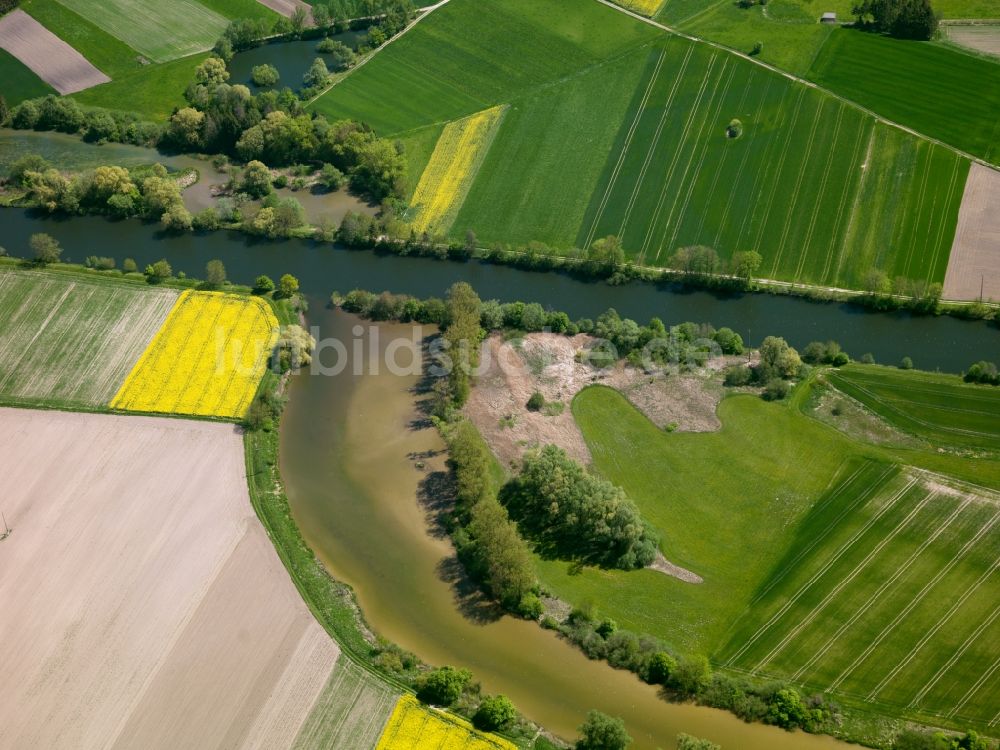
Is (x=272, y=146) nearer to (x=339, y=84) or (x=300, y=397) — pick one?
(x=339, y=84)

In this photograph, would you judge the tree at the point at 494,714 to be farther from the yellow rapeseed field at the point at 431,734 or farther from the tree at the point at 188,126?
the tree at the point at 188,126

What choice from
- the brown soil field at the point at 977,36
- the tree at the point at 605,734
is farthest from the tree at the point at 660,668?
the brown soil field at the point at 977,36

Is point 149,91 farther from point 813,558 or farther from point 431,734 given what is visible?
point 813,558

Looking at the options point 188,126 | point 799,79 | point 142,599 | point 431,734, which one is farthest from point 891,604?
point 188,126

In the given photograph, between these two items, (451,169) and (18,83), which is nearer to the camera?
(451,169)

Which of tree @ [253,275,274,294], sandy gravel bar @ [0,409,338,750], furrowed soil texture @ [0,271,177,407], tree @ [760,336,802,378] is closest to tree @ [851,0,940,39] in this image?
tree @ [760,336,802,378]
